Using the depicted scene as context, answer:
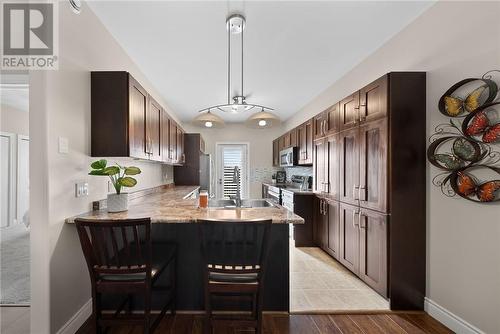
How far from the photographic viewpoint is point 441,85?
81.4 inches

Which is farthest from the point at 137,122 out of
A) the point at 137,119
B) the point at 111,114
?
the point at 111,114

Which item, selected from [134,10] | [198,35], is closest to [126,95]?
[134,10]

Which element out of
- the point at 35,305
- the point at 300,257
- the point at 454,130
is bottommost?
the point at 300,257

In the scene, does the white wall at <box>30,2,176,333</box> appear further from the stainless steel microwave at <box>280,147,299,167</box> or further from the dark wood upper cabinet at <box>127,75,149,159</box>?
the stainless steel microwave at <box>280,147,299,167</box>

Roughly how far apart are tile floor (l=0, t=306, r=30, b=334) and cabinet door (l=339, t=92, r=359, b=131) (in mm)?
3568

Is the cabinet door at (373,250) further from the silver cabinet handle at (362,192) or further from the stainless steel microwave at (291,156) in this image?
the stainless steel microwave at (291,156)

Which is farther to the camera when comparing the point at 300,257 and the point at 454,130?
the point at 300,257

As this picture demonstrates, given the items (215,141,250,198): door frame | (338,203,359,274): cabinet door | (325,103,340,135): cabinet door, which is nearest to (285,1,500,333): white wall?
(338,203,359,274): cabinet door

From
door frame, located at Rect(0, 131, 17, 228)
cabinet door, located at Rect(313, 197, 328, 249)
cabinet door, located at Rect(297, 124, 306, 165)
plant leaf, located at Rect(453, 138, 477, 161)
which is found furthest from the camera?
door frame, located at Rect(0, 131, 17, 228)

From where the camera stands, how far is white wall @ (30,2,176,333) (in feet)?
5.41

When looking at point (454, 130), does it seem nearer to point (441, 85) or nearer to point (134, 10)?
point (441, 85)

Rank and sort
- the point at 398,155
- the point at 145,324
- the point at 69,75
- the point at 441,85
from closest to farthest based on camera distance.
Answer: the point at 145,324
the point at 69,75
the point at 441,85
the point at 398,155

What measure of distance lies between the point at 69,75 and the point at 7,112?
15.2ft

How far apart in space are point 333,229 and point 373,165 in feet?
4.09
